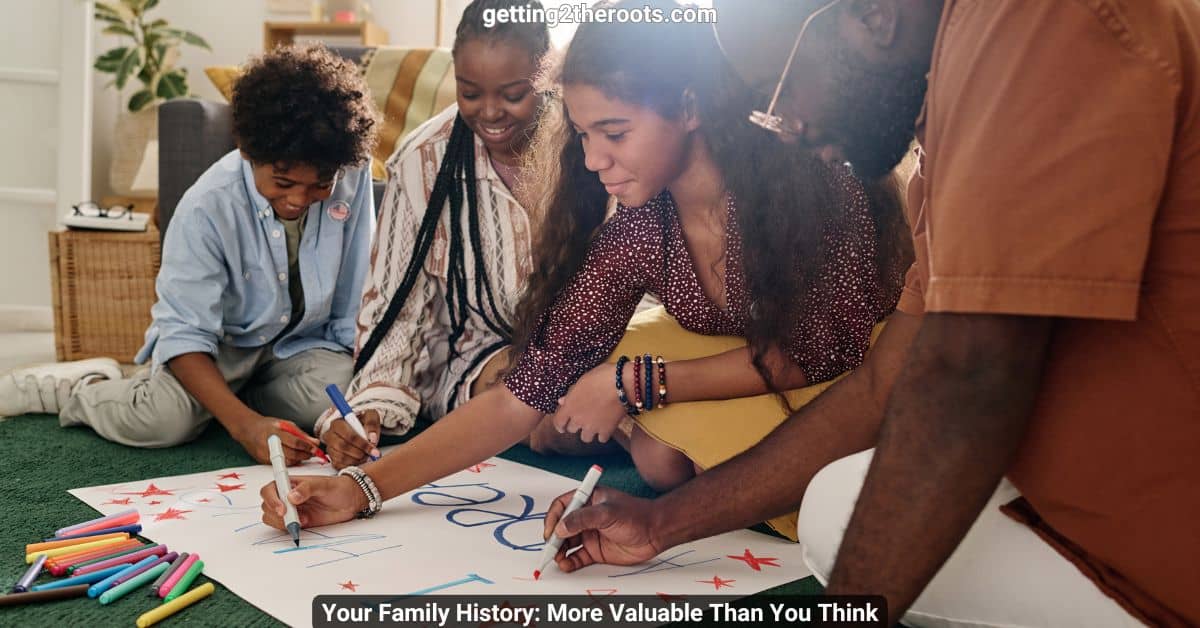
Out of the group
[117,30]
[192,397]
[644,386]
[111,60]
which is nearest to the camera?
[644,386]

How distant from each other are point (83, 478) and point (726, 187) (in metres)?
1.07

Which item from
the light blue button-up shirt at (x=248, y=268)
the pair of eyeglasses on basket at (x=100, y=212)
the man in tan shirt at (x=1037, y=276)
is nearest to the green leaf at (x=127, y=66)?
the pair of eyeglasses on basket at (x=100, y=212)

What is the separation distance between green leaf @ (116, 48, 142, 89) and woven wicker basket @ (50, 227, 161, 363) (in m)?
1.61

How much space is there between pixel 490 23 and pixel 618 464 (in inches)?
31.2

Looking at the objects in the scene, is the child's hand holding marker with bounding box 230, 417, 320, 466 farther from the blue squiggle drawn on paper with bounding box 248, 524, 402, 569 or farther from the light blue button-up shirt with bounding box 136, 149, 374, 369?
the blue squiggle drawn on paper with bounding box 248, 524, 402, 569

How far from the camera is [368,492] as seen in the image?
1264 mm

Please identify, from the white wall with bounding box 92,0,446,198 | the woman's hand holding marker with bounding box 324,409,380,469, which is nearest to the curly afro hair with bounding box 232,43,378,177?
the woman's hand holding marker with bounding box 324,409,380,469

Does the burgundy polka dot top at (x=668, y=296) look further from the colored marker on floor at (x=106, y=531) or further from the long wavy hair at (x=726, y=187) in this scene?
the colored marker on floor at (x=106, y=531)

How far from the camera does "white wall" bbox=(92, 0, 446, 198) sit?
4.45m

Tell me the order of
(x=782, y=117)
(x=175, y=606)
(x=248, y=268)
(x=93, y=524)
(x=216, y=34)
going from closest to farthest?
(x=782, y=117), (x=175, y=606), (x=93, y=524), (x=248, y=268), (x=216, y=34)

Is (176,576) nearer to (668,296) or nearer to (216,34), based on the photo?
(668,296)

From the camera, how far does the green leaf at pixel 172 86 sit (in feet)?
13.8

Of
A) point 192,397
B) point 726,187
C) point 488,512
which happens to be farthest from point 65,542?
point 726,187

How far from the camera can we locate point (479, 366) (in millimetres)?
1832
